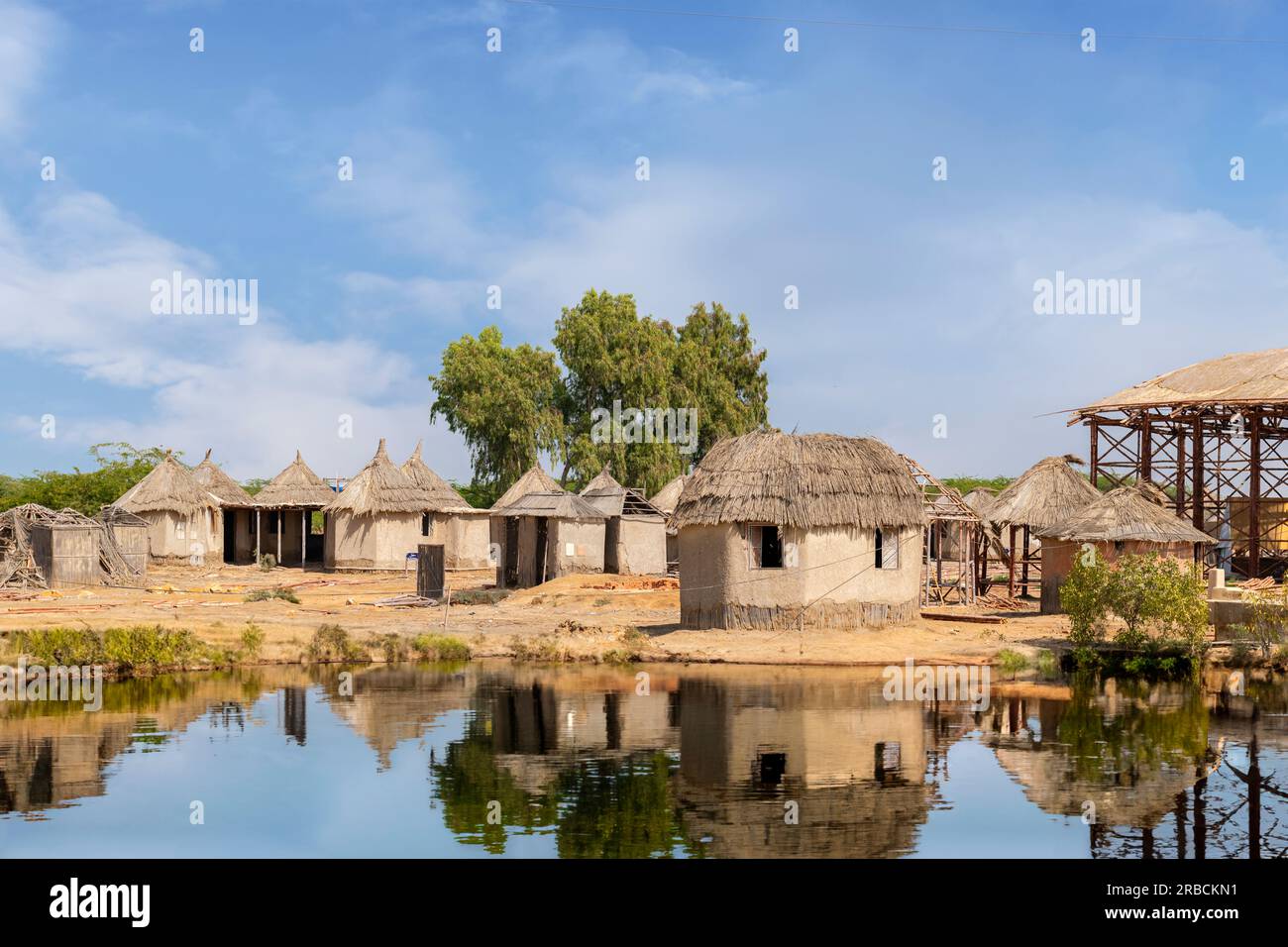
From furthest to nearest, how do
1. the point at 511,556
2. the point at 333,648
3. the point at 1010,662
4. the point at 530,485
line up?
the point at 530,485
the point at 511,556
the point at 333,648
the point at 1010,662

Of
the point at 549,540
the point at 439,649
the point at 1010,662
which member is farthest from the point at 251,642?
the point at 1010,662

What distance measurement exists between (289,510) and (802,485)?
26.8 meters

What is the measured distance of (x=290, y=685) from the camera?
21.5m

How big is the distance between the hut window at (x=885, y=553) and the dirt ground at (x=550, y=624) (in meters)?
1.37

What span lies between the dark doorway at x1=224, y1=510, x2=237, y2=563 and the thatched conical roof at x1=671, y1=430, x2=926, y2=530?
1025 inches

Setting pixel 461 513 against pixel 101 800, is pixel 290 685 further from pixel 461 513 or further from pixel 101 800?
pixel 461 513

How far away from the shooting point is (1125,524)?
27719 millimetres

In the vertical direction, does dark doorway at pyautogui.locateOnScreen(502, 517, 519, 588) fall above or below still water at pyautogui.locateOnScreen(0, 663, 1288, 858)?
above

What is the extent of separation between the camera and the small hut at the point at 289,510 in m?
45.0

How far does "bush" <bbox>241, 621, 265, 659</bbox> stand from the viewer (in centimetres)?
2359

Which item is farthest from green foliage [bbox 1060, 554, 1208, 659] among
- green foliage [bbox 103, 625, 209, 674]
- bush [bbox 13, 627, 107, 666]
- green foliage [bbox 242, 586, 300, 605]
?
green foliage [bbox 242, 586, 300, 605]

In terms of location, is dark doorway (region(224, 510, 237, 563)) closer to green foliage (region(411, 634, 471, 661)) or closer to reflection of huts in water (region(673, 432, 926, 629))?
green foliage (region(411, 634, 471, 661))

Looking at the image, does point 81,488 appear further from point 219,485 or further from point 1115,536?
point 1115,536
